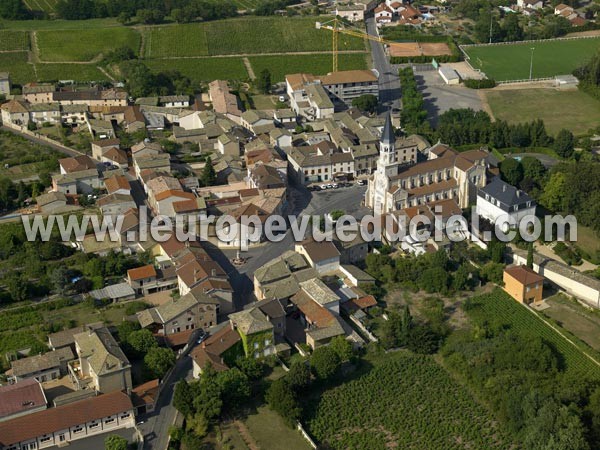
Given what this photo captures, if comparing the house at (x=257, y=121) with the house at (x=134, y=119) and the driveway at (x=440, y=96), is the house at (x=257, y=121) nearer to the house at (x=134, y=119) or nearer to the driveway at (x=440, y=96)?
the house at (x=134, y=119)

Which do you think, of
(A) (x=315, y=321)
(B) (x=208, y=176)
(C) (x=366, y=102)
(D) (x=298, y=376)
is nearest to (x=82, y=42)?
(C) (x=366, y=102)

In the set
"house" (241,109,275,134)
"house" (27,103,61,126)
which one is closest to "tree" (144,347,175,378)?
"house" (241,109,275,134)

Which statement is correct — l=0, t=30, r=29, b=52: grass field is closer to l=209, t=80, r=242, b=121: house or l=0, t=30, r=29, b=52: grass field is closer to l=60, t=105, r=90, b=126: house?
l=60, t=105, r=90, b=126: house

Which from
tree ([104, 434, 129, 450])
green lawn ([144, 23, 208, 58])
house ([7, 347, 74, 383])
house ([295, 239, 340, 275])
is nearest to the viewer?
tree ([104, 434, 129, 450])

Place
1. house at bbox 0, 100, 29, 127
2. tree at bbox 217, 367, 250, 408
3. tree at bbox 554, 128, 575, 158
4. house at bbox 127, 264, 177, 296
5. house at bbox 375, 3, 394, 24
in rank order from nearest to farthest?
1. tree at bbox 217, 367, 250, 408
2. house at bbox 127, 264, 177, 296
3. tree at bbox 554, 128, 575, 158
4. house at bbox 0, 100, 29, 127
5. house at bbox 375, 3, 394, 24

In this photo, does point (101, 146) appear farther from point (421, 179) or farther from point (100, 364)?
point (100, 364)

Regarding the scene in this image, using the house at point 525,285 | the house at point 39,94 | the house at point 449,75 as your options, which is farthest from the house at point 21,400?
the house at point 449,75

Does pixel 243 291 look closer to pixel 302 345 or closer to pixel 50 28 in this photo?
pixel 302 345
